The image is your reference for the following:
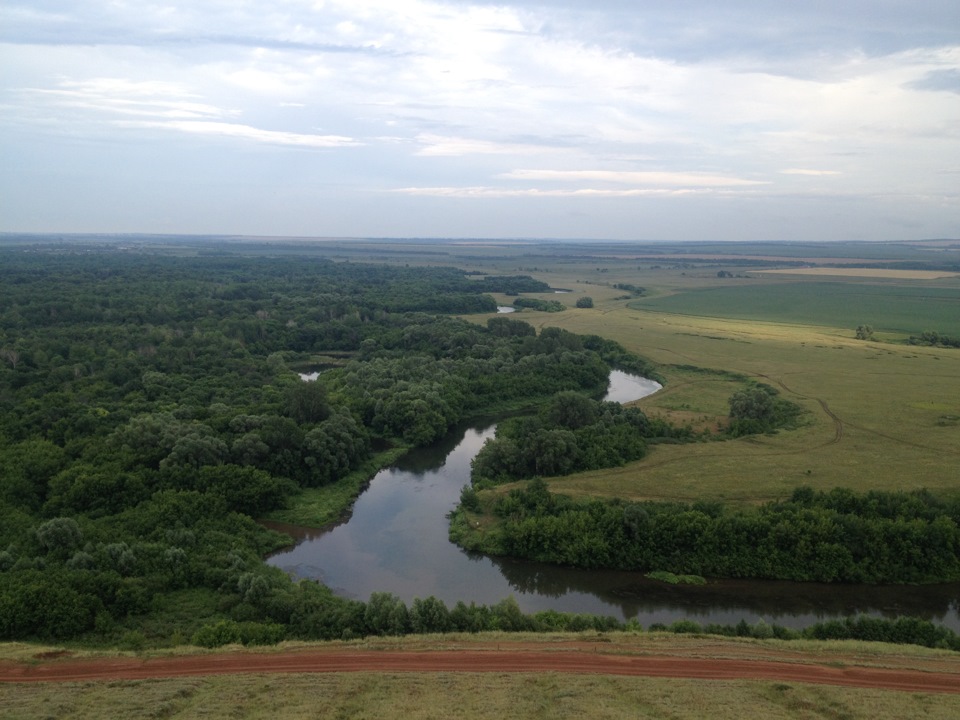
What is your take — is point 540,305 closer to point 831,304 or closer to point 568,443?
point 831,304

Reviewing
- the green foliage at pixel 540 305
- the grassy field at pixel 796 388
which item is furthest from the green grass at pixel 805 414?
the green foliage at pixel 540 305

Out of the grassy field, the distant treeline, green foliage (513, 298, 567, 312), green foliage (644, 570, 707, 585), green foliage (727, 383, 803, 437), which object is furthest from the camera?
green foliage (513, 298, 567, 312)

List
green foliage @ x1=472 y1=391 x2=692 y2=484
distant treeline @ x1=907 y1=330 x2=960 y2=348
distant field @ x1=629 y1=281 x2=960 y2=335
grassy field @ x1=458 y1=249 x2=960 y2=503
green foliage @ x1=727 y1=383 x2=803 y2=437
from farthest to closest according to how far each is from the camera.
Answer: distant field @ x1=629 y1=281 x2=960 y2=335 → distant treeline @ x1=907 y1=330 x2=960 y2=348 → green foliage @ x1=727 y1=383 x2=803 y2=437 → green foliage @ x1=472 y1=391 x2=692 y2=484 → grassy field @ x1=458 y1=249 x2=960 y2=503

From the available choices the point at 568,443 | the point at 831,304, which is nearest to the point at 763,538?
the point at 568,443

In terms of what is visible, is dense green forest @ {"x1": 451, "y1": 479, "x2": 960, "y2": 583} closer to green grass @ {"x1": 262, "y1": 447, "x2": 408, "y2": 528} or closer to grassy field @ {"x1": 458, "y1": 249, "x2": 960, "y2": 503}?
grassy field @ {"x1": 458, "y1": 249, "x2": 960, "y2": 503}

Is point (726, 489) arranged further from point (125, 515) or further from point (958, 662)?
point (125, 515)

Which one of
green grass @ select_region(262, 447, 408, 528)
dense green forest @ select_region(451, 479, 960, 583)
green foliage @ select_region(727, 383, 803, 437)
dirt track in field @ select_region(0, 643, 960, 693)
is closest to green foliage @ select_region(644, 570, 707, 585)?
dense green forest @ select_region(451, 479, 960, 583)
